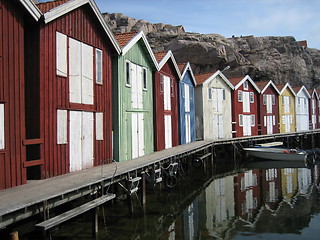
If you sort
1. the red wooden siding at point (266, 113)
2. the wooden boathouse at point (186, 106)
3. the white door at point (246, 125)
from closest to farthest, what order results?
the wooden boathouse at point (186, 106) → the white door at point (246, 125) → the red wooden siding at point (266, 113)

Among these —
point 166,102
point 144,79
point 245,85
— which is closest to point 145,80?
point 144,79

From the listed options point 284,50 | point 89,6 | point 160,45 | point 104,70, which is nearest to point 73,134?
point 104,70

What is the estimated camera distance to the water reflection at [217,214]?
11070 millimetres

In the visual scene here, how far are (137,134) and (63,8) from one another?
8.33 metres

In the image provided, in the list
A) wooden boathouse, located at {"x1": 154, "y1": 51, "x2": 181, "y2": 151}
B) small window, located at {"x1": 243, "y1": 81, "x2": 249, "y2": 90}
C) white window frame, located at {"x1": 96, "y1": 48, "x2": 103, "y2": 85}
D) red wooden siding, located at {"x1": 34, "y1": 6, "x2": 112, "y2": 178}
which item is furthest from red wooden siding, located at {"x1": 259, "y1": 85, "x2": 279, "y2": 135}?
red wooden siding, located at {"x1": 34, "y1": 6, "x2": 112, "y2": 178}

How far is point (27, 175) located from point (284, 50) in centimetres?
7283

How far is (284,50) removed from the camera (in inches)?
2872

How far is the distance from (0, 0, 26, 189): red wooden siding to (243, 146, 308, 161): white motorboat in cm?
2472

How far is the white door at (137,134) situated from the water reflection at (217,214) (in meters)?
2.45

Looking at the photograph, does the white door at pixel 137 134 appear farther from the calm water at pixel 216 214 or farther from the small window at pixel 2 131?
the small window at pixel 2 131

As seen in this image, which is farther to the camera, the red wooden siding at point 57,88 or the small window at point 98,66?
the small window at point 98,66

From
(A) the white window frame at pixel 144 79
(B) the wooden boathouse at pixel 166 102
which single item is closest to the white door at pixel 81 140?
(A) the white window frame at pixel 144 79

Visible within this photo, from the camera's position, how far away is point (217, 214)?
1377 centimetres

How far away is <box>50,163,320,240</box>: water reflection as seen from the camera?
11.1 meters
